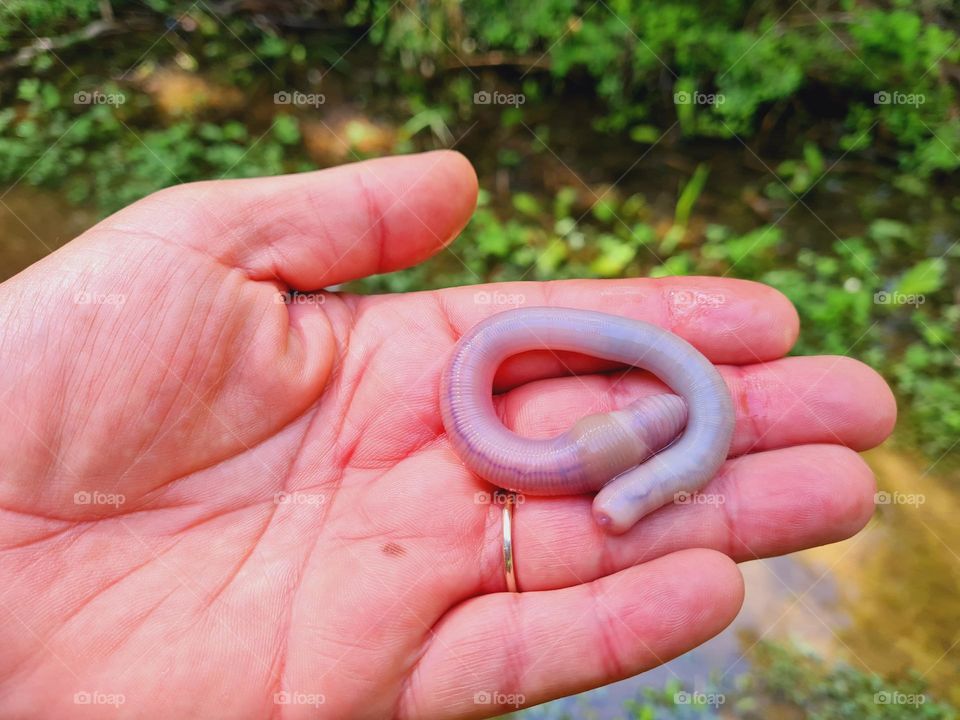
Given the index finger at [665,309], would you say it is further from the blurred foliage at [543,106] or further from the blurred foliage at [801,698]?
the blurred foliage at [801,698]

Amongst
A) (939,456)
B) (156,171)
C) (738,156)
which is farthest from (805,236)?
(156,171)

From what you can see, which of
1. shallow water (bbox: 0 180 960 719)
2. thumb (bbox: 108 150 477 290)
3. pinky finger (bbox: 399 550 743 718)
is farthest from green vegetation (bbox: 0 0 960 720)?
pinky finger (bbox: 399 550 743 718)

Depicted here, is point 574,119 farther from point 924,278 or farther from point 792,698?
point 792,698

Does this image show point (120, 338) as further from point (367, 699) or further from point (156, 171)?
point (156, 171)

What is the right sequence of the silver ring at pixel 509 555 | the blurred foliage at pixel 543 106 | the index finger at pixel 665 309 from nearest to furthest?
the silver ring at pixel 509 555 → the index finger at pixel 665 309 → the blurred foliage at pixel 543 106

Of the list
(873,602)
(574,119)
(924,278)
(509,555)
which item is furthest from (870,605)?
(574,119)

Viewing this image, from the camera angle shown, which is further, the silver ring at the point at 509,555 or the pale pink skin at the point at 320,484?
the silver ring at the point at 509,555

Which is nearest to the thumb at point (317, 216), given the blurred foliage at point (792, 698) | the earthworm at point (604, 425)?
the earthworm at point (604, 425)
